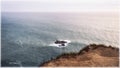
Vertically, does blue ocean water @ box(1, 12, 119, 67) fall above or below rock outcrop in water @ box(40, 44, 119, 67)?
above

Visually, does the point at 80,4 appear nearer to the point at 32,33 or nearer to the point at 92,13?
the point at 92,13

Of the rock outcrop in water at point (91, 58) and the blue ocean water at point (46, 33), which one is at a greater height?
the blue ocean water at point (46, 33)

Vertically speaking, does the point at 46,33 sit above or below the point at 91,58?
above

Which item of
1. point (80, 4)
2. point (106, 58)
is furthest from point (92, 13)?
point (106, 58)
